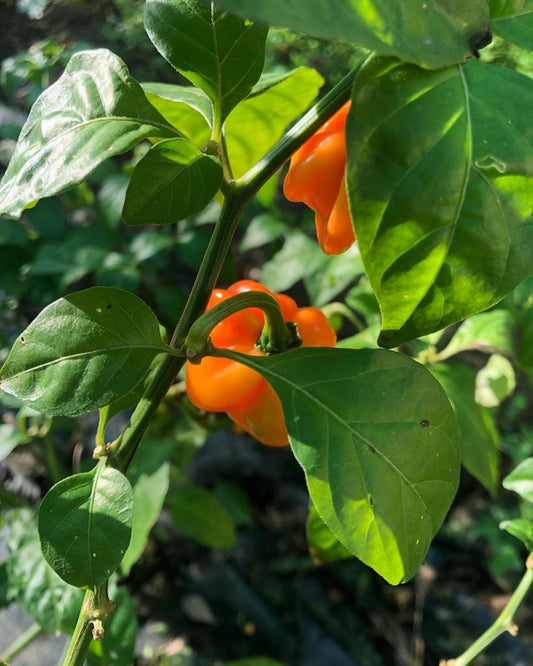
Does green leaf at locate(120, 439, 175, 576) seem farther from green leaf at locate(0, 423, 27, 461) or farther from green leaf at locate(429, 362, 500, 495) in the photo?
green leaf at locate(429, 362, 500, 495)

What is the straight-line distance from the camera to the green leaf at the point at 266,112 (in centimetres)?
61

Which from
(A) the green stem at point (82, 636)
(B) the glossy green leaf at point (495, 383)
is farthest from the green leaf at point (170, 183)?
(B) the glossy green leaf at point (495, 383)

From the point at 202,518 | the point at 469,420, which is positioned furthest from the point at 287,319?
the point at 202,518

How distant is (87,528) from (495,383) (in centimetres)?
79

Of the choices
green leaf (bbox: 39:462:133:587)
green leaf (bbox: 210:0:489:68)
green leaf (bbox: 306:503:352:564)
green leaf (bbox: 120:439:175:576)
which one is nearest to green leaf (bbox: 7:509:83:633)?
green leaf (bbox: 120:439:175:576)

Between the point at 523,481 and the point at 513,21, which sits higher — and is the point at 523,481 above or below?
below

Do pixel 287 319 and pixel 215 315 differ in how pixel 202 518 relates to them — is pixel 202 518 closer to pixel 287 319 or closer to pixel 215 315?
pixel 287 319

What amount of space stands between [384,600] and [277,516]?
1.09ft

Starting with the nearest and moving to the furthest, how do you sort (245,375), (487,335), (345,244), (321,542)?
(345,244)
(245,375)
(321,542)
(487,335)

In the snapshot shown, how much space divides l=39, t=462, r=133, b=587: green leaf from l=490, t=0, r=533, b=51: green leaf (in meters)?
0.41

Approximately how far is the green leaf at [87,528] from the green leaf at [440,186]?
0.82 ft

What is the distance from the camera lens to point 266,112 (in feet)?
2.09

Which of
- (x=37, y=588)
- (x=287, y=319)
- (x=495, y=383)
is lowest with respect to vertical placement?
(x=495, y=383)

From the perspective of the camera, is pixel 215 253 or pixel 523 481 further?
pixel 523 481
